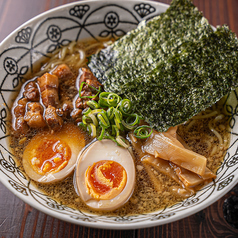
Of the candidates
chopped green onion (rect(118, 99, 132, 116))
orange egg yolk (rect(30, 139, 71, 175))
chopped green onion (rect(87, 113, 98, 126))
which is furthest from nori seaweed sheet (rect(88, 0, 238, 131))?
orange egg yolk (rect(30, 139, 71, 175))

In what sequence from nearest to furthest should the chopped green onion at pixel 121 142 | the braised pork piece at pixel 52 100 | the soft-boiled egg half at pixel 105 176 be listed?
the soft-boiled egg half at pixel 105 176 < the chopped green onion at pixel 121 142 < the braised pork piece at pixel 52 100

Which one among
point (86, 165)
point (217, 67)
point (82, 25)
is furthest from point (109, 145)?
point (82, 25)

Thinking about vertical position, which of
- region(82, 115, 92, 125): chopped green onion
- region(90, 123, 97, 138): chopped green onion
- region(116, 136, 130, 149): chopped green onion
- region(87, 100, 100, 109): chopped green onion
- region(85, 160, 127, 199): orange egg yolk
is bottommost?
region(85, 160, 127, 199): orange egg yolk

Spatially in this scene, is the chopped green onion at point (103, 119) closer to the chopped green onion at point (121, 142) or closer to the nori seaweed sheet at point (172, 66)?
the chopped green onion at point (121, 142)

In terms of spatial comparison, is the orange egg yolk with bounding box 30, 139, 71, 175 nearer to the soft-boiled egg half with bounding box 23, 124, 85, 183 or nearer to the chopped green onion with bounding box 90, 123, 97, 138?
the soft-boiled egg half with bounding box 23, 124, 85, 183

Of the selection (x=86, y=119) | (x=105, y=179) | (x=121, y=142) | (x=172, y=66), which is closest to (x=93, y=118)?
(x=86, y=119)

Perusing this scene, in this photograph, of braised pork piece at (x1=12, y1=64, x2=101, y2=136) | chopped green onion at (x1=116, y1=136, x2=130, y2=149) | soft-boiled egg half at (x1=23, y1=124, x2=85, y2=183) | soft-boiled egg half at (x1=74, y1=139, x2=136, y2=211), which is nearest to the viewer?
soft-boiled egg half at (x1=74, y1=139, x2=136, y2=211)

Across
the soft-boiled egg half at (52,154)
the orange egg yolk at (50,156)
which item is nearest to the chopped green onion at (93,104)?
the soft-boiled egg half at (52,154)
